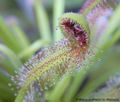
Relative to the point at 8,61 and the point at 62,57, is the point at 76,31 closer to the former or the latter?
the point at 62,57

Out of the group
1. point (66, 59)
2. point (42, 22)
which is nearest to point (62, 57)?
point (66, 59)

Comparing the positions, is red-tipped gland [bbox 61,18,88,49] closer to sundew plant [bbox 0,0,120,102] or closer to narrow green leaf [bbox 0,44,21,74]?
sundew plant [bbox 0,0,120,102]

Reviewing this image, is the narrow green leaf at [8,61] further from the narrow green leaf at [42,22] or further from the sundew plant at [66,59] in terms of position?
the narrow green leaf at [42,22]

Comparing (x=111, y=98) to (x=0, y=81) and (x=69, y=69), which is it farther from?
(x=0, y=81)

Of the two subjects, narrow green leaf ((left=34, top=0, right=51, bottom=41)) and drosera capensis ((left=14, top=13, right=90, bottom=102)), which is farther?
narrow green leaf ((left=34, top=0, right=51, bottom=41))

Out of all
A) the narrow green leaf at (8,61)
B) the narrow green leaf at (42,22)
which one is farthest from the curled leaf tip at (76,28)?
the narrow green leaf at (42,22)

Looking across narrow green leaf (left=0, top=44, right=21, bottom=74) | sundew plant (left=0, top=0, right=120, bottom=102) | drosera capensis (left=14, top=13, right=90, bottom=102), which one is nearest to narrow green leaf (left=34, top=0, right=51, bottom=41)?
sundew plant (left=0, top=0, right=120, bottom=102)

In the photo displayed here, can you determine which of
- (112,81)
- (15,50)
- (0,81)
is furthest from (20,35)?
(112,81)

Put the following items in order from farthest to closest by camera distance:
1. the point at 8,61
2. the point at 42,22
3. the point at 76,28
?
the point at 42,22, the point at 8,61, the point at 76,28
